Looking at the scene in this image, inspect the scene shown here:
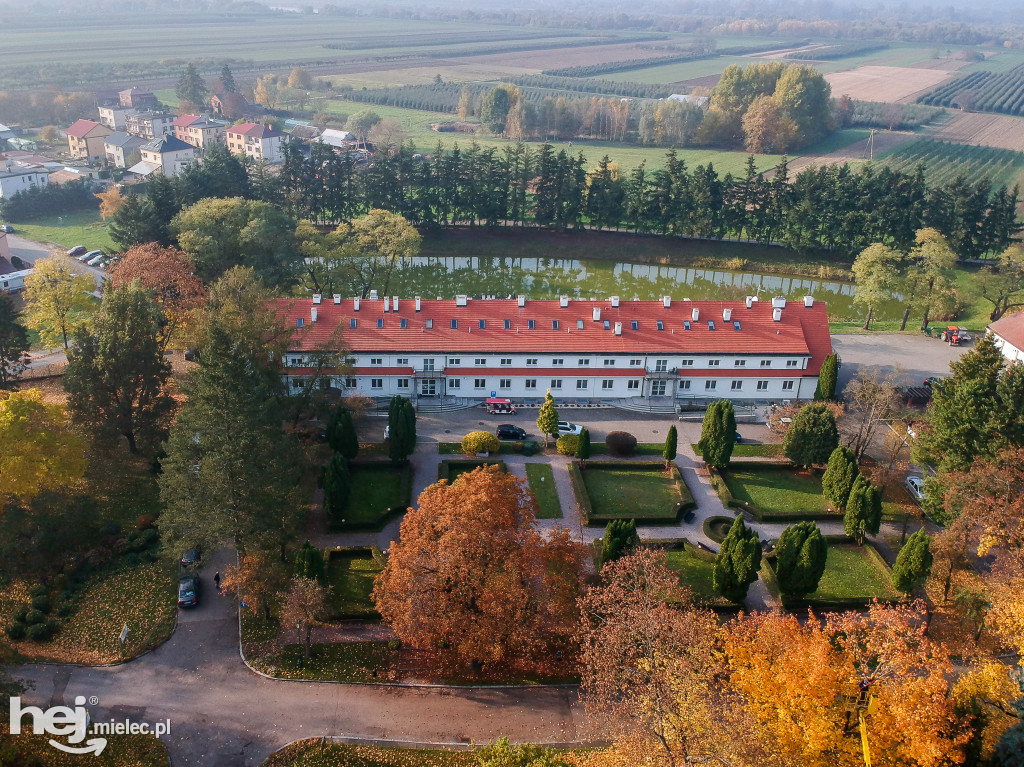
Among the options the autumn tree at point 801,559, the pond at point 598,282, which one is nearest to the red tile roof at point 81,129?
the pond at point 598,282

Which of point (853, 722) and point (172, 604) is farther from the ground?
point (853, 722)

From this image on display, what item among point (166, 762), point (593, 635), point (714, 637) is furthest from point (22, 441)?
point (714, 637)

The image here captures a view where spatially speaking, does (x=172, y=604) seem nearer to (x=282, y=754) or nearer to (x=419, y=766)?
(x=282, y=754)

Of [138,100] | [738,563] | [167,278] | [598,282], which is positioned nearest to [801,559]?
[738,563]

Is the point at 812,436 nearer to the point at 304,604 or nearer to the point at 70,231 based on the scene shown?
the point at 304,604

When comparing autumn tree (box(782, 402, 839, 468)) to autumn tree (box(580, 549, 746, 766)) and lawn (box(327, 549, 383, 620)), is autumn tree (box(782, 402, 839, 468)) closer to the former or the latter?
autumn tree (box(580, 549, 746, 766))

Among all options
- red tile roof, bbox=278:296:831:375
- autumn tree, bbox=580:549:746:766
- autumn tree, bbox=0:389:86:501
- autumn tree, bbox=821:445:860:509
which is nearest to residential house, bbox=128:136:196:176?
red tile roof, bbox=278:296:831:375

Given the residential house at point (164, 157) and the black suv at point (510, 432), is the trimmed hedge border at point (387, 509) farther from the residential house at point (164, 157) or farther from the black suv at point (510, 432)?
the residential house at point (164, 157)
